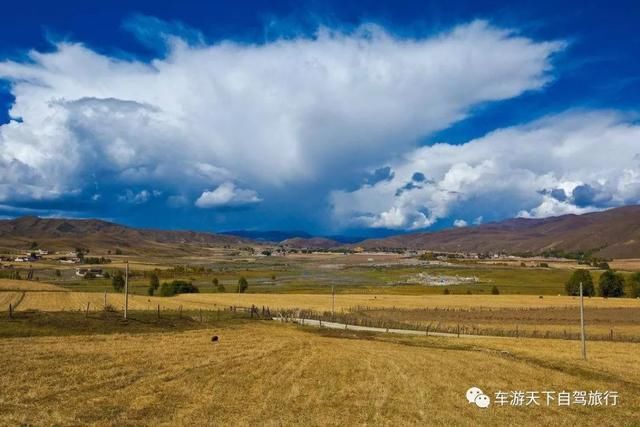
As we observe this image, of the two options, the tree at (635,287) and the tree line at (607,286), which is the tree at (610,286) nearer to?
the tree line at (607,286)

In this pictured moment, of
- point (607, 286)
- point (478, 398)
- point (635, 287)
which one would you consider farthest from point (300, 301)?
point (478, 398)

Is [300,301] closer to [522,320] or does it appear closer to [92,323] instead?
[522,320]

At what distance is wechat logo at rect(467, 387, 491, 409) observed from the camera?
24359mm

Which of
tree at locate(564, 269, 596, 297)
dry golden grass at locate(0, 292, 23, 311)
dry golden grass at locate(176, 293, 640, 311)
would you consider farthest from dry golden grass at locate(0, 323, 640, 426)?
tree at locate(564, 269, 596, 297)

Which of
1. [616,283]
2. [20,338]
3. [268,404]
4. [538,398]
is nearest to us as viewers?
[268,404]

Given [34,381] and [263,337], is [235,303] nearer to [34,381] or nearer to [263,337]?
[263,337]

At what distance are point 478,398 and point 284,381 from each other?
10.0 m

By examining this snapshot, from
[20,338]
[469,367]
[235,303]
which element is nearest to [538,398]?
[469,367]

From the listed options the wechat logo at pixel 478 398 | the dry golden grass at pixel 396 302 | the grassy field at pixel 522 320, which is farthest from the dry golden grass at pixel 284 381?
the dry golden grass at pixel 396 302

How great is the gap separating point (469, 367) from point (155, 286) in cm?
11294

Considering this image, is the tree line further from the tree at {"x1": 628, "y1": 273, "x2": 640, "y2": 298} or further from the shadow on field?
the shadow on field

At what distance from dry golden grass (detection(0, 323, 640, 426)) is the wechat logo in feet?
1.78

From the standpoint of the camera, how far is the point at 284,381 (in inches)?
1150

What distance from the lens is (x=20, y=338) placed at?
42531 mm
